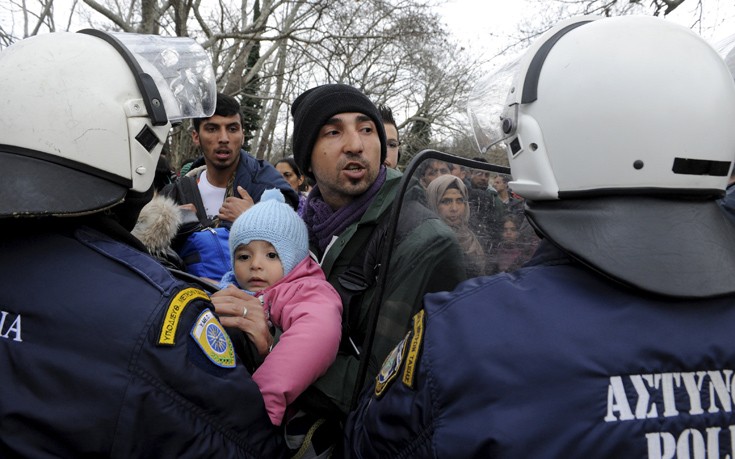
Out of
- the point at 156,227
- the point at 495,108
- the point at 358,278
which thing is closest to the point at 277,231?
the point at 358,278

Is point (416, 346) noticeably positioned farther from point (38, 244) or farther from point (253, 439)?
point (38, 244)

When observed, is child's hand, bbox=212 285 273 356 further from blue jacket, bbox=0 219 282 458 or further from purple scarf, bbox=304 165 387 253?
purple scarf, bbox=304 165 387 253

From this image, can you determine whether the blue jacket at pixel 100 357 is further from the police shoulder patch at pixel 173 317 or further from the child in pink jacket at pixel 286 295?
the child in pink jacket at pixel 286 295

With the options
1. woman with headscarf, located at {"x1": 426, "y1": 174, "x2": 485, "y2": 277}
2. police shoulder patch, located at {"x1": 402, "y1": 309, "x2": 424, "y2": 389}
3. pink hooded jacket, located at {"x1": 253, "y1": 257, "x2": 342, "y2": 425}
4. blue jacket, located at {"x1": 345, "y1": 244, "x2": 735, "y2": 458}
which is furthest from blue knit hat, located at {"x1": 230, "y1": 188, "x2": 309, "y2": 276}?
blue jacket, located at {"x1": 345, "y1": 244, "x2": 735, "y2": 458}

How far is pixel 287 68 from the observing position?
20.2 m

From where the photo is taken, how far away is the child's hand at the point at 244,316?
179cm

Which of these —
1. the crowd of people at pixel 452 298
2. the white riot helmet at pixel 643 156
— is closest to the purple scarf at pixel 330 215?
the crowd of people at pixel 452 298

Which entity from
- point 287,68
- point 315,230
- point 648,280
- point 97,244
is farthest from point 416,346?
point 287,68

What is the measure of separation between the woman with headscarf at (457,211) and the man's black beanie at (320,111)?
989mm

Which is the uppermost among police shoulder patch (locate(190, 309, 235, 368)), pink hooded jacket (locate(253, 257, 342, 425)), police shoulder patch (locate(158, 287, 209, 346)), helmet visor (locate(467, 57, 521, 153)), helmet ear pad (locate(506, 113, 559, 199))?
helmet visor (locate(467, 57, 521, 153))

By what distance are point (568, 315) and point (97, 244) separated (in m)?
1.08

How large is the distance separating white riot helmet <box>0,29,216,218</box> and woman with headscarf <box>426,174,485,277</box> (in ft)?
2.63

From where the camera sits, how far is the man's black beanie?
250 centimetres

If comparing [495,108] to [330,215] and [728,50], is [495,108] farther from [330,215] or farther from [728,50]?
[728,50]
